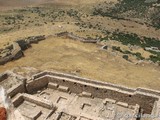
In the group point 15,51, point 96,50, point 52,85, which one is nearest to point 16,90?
point 52,85

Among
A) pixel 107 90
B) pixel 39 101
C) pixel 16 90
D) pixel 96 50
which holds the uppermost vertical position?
pixel 107 90

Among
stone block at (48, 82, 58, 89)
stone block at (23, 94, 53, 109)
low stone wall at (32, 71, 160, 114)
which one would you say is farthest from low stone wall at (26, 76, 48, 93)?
stone block at (23, 94, 53, 109)

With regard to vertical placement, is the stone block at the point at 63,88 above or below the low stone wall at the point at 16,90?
below

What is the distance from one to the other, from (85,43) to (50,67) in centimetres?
1101

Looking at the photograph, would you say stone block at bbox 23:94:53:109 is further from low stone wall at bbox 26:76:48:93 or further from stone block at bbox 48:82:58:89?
stone block at bbox 48:82:58:89

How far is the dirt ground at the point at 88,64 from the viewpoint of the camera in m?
27.6

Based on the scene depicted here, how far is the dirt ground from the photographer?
27.6 m

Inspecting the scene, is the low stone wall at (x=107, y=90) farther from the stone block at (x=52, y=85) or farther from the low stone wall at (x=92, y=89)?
the stone block at (x=52, y=85)

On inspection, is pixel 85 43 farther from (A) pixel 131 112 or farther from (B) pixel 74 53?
(A) pixel 131 112

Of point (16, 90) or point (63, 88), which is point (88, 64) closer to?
point (63, 88)

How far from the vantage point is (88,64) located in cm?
3075

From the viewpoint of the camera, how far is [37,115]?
21.0 meters

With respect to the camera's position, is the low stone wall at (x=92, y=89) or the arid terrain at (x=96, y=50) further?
the arid terrain at (x=96, y=50)

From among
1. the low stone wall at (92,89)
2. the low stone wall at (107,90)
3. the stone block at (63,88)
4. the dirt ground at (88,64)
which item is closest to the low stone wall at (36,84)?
the low stone wall at (92,89)
